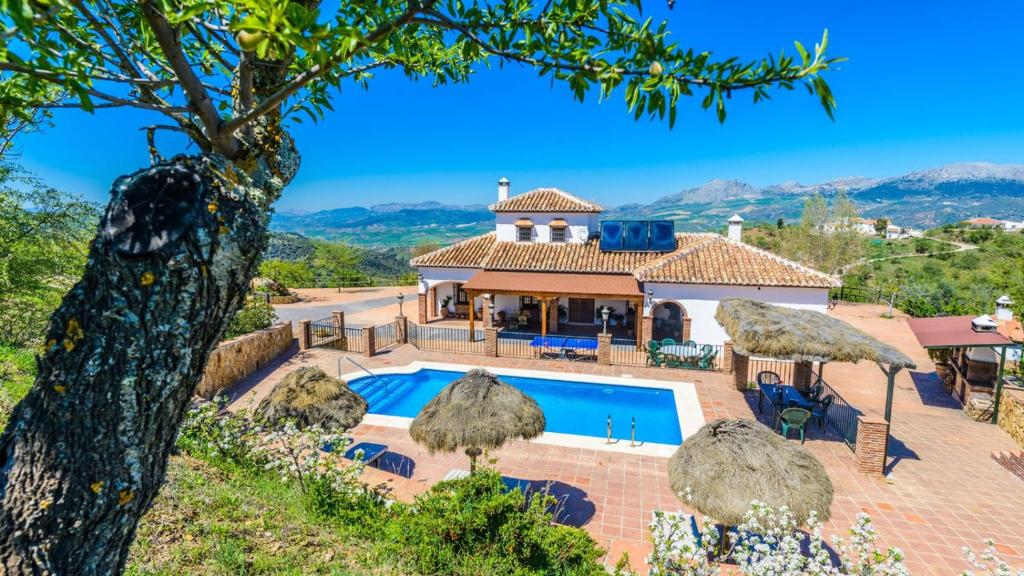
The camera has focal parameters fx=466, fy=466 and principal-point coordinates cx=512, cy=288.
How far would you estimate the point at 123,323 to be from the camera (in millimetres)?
1947

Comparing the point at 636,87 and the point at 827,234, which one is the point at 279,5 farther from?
the point at 827,234

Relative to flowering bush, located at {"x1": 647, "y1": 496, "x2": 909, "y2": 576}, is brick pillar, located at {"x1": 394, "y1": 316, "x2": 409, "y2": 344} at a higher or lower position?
lower

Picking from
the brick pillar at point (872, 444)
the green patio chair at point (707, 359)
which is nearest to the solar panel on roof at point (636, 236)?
the green patio chair at point (707, 359)

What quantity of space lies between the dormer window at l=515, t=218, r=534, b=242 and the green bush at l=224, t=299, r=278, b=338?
1241 cm

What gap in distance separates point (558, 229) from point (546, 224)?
0.68 meters

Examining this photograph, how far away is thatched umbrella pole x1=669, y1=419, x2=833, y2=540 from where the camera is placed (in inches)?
243

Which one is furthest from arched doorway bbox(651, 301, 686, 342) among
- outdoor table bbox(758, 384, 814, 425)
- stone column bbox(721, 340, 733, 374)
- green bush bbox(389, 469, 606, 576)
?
green bush bbox(389, 469, 606, 576)

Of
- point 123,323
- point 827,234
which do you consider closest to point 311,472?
point 123,323

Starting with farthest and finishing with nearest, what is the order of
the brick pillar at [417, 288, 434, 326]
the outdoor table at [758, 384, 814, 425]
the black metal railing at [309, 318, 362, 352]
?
the brick pillar at [417, 288, 434, 326] → the black metal railing at [309, 318, 362, 352] → the outdoor table at [758, 384, 814, 425]

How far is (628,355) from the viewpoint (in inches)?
701

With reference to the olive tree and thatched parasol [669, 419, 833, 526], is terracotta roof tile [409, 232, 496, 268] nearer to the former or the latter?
thatched parasol [669, 419, 833, 526]

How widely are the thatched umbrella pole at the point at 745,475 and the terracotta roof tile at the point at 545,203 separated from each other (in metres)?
17.9

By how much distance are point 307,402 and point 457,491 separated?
452 cm

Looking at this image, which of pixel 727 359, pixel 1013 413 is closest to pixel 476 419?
pixel 727 359
